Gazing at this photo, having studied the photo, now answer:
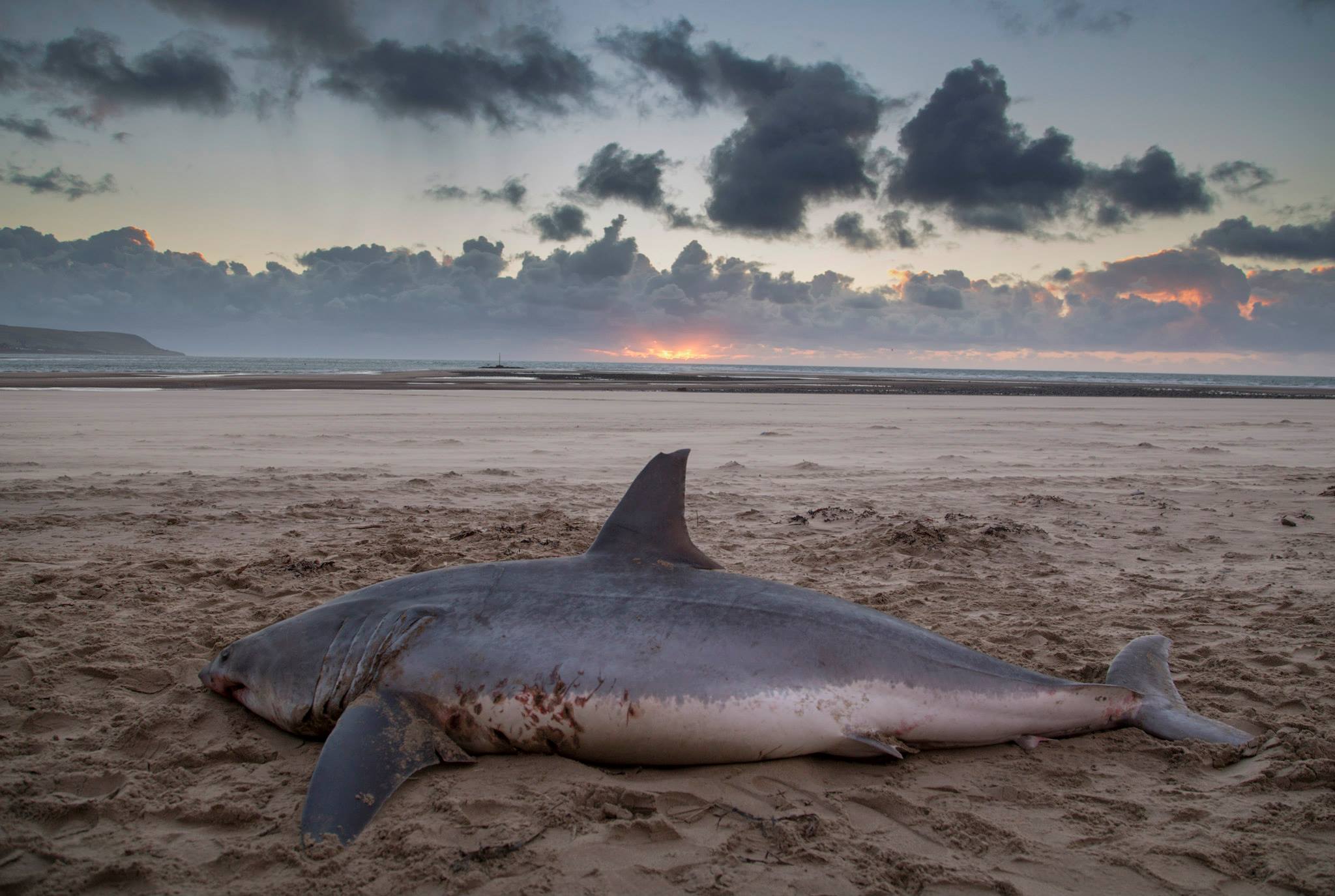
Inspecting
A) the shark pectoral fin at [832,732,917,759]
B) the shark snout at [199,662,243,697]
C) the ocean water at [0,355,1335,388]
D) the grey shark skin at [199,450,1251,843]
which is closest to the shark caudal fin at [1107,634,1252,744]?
the grey shark skin at [199,450,1251,843]

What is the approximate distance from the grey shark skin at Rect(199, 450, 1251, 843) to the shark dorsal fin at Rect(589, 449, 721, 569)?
0.46ft

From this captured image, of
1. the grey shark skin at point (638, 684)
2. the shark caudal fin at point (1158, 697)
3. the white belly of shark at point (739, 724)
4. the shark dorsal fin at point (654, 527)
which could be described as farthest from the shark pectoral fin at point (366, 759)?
the shark caudal fin at point (1158, 697)

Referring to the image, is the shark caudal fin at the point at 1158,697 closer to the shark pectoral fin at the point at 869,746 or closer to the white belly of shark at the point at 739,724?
the white belly of shark at the point at 739,724

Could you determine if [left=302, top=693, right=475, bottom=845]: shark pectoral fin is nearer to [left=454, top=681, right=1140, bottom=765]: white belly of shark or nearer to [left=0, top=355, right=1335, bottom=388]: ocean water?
[left=454, top=681, right=1140, bottom=765]: white belly of shark

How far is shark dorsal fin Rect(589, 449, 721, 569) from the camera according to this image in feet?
13.5

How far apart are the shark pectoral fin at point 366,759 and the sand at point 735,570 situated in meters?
0.10

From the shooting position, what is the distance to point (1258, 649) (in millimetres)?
4730

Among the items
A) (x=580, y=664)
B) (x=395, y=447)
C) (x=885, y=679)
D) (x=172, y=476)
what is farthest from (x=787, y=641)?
(x=395, y=447)

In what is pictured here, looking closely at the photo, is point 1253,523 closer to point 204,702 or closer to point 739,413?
point 204,702

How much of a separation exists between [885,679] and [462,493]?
7271mm

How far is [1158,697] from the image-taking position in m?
3.95

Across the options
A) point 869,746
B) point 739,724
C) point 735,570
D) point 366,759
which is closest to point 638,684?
point 739,724

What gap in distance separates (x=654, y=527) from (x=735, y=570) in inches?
99.0

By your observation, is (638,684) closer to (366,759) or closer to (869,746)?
(869,746)
